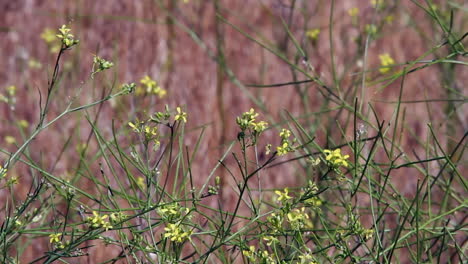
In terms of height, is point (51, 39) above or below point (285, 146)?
above

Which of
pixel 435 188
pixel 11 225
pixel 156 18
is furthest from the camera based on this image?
pixel 156 18

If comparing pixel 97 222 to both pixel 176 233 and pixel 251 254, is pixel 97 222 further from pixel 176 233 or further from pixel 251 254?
pixel 251 254

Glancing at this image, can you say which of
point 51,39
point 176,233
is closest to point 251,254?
point 176,233

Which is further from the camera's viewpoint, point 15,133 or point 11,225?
point 15,133

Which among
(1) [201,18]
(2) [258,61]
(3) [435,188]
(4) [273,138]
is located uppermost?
(1) [201,18]

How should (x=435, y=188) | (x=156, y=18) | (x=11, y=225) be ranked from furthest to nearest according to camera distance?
(x=156, y=18)
(x=435, y=188)
(x=11, y=225)

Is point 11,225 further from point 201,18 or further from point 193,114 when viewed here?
point 201,18

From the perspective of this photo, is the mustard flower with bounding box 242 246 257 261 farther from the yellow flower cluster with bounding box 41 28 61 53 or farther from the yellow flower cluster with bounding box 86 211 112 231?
the yellow flower cluster with bounding box 41 28 61 53

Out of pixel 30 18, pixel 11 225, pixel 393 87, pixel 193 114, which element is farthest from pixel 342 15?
pixel 11 225

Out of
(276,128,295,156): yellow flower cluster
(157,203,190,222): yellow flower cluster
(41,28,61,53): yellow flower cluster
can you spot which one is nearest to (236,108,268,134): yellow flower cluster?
(276,128,295,156): yellow flower cluster

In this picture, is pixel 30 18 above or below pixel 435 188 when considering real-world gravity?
above

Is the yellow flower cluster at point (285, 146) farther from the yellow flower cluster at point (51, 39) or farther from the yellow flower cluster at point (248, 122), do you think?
the yellow flower cluster at point (51, 39)

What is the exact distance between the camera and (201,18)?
2793 millimetres

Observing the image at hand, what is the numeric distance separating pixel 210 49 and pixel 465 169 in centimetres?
112
